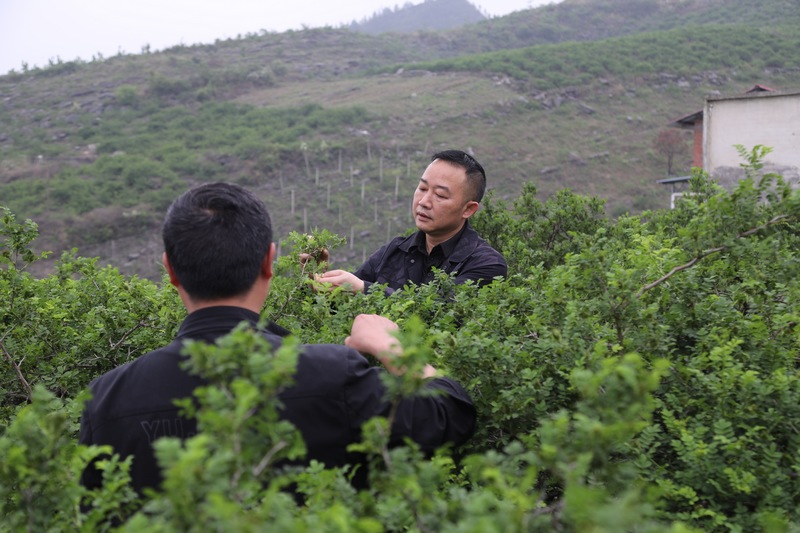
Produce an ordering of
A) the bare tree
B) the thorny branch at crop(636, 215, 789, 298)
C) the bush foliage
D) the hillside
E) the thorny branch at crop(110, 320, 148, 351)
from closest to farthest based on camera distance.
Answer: the bush foliage → the thorny branch at crop(636, 215, 789, 298) → the thorny branch at crop(110, 320, 148, 351) → the bare tree → the hillside

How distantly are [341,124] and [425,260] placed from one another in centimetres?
3939

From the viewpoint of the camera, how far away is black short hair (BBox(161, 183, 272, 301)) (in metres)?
1.93

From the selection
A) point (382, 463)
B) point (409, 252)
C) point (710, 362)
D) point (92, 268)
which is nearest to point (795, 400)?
point (710, 362)

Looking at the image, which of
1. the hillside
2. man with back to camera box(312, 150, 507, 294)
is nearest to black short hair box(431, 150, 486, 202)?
man with back to camera box(312, 150, 507, 294)

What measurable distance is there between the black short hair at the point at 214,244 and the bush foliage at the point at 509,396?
18.3 inches

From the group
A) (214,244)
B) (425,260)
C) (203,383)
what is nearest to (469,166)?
(425,260)

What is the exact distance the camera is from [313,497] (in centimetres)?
Answer: 159

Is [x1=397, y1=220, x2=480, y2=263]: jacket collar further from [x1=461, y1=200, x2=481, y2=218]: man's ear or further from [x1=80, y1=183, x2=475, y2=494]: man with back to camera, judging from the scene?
[x1=80, y1=183, x2=475, y2=494]: man with back to camera

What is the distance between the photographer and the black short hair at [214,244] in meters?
1.93

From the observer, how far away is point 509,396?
2.13 m

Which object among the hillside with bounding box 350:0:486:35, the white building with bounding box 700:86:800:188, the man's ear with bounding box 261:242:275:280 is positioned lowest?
the white building with bounding box 700:86:800:188

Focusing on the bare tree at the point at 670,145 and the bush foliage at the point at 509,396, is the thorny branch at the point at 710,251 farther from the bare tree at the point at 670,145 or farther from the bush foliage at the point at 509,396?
the bare tree at the point at 670,145

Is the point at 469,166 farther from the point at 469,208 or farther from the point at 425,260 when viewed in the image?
the point at 425,260

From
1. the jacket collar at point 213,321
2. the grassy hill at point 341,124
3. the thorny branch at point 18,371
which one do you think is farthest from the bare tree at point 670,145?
the jacket collar at point 213,321
